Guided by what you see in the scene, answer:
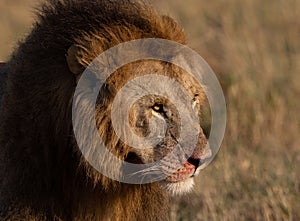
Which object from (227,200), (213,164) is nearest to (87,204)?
(227,200)

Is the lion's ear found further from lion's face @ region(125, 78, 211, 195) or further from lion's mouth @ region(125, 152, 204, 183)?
lion's mouth @ region(125, 152, 204, 183)

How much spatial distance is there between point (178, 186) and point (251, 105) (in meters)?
3.55

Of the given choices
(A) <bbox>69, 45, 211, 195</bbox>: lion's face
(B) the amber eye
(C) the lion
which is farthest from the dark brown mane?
(B) the amber eye

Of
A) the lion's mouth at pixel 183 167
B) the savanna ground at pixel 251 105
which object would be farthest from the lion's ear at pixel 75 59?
the savanna ground at pixel 251 105

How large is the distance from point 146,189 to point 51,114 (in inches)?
20.2

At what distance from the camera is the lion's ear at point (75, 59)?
3291 mm

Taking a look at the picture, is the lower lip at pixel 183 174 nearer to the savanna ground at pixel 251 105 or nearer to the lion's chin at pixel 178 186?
the lion's chin at pixel 178 186

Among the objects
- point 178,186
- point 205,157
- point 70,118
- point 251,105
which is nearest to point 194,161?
point 205,157

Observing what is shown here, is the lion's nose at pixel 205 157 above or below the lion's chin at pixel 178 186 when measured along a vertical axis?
above

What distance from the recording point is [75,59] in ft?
10.8

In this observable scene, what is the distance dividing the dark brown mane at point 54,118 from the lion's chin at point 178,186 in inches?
5.9

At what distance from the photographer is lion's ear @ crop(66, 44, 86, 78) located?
3.29 meters

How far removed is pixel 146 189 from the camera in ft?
11.8

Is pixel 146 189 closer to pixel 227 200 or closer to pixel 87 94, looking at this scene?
pixel 87 94
